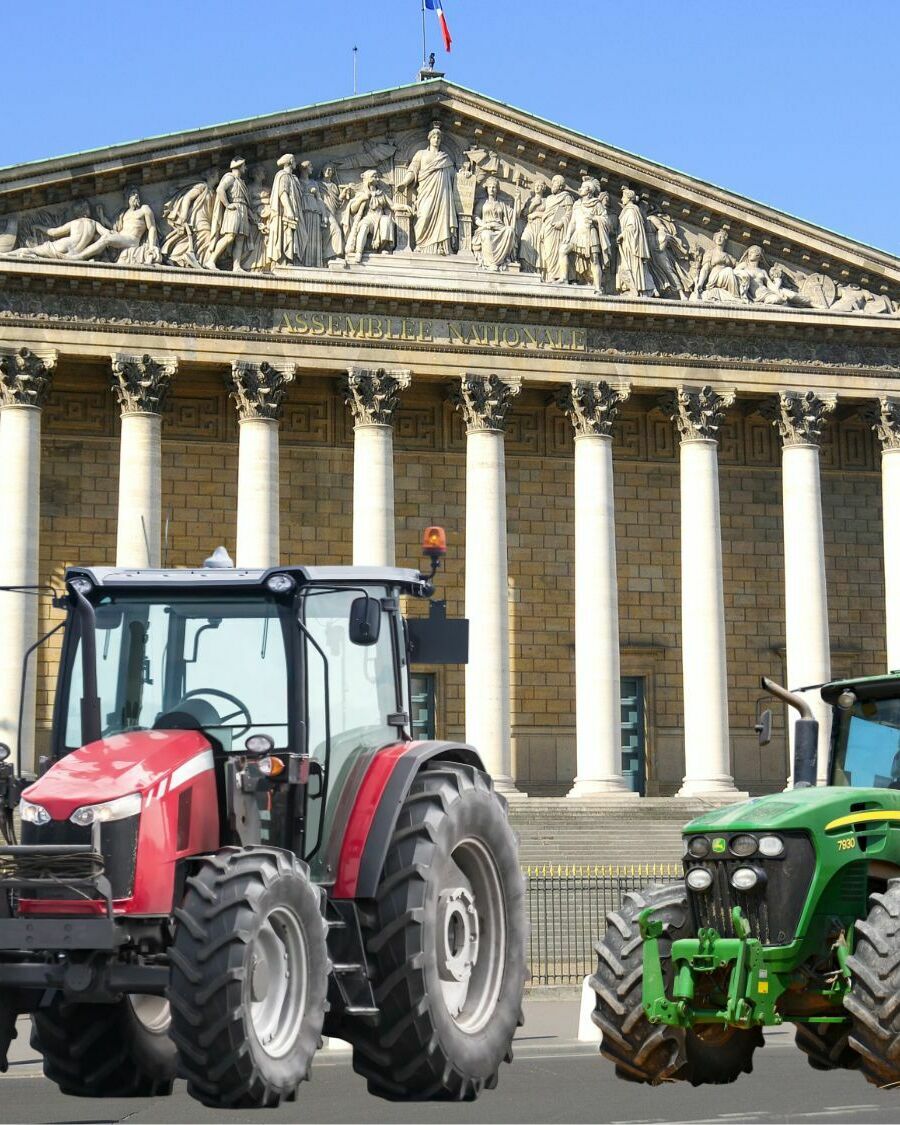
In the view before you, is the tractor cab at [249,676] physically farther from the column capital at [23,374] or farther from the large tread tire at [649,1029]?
the column capital at [23,374]

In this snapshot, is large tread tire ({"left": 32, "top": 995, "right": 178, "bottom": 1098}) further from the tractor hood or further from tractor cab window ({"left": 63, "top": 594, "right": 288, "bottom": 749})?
the tractor hood

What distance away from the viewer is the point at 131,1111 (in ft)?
32.0

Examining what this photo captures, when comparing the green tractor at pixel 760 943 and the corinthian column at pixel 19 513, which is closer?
the green tractor at pixel 760 943

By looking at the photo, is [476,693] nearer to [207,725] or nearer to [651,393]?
[651,393]

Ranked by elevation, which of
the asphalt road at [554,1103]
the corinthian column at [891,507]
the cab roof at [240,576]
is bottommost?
the asphalt road at [554,1103]

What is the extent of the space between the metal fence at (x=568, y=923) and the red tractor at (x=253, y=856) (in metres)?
13.9

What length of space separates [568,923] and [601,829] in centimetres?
898

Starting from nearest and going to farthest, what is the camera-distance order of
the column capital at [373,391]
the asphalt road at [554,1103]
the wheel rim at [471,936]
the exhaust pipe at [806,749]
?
1. the asphalt road at [554,1103]
2. the wheel rim at [471,936]
3. the exhaust pipe at [806,749]
4. the column capital at [373,391]

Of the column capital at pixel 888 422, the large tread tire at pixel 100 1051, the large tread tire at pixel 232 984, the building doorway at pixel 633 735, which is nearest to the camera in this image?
the large tread tire at pixel 232 984

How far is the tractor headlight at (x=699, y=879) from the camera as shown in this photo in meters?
10.5

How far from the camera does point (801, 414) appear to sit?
3766 cm

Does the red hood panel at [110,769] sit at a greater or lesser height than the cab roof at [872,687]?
lesser

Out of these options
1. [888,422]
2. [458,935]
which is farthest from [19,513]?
[458,935]

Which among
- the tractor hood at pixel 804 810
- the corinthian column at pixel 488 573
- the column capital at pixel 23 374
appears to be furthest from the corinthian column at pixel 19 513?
the tractor hood at pixel 804 810
